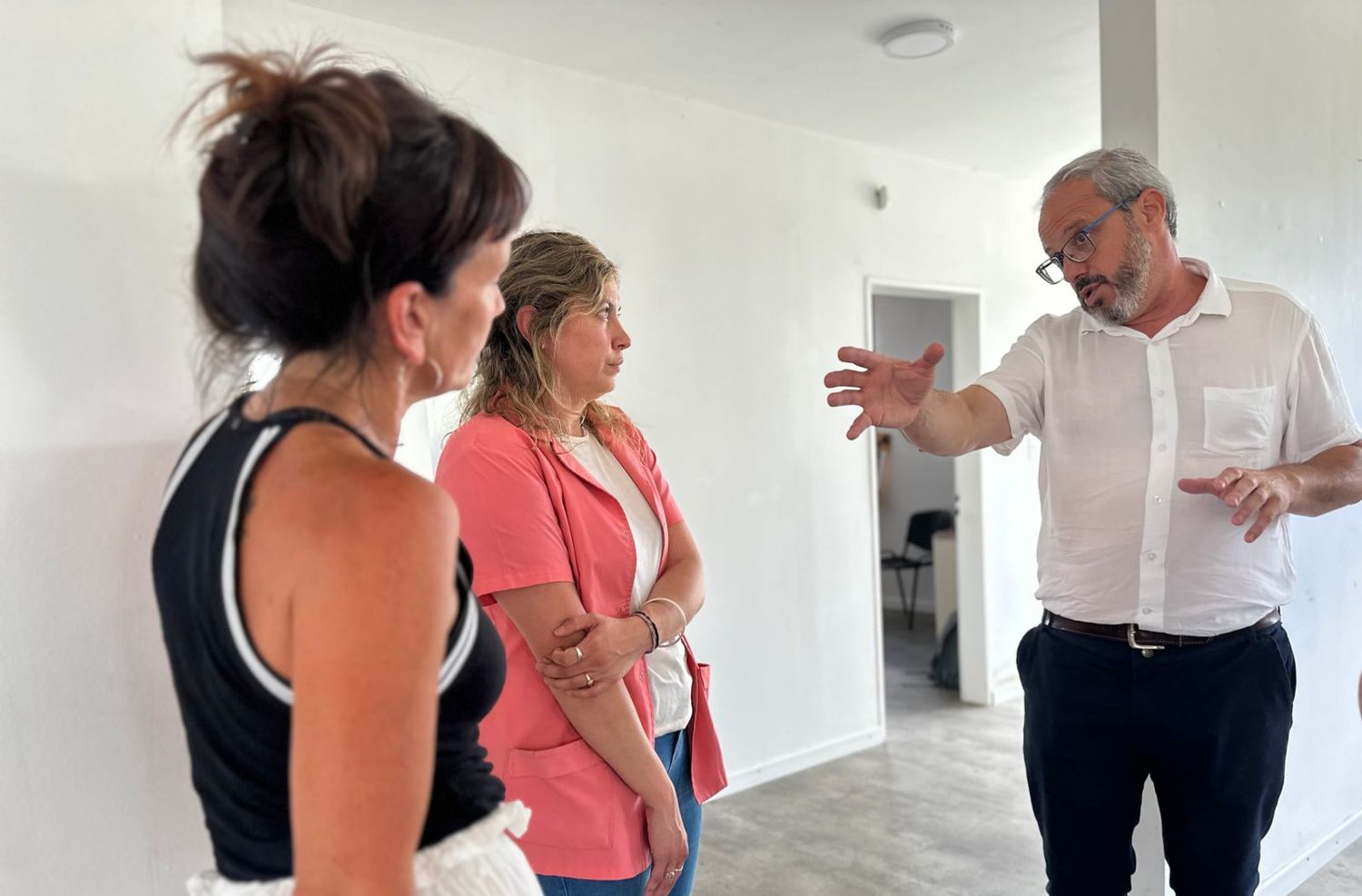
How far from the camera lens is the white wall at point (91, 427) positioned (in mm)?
979

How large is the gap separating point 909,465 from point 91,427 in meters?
7.05

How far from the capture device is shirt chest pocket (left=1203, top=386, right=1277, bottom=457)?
182 cm

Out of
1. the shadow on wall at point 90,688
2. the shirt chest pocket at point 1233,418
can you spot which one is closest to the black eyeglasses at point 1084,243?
the shirt chest pocket at point 1233,418

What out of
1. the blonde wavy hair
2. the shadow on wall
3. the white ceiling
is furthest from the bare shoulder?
the white ceiling

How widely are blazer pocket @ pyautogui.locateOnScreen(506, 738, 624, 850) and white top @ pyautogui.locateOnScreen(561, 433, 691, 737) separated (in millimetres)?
141

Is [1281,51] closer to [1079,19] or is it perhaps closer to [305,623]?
[1079,19]

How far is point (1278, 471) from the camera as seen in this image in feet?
5.57

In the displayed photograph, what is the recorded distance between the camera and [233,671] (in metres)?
0.70

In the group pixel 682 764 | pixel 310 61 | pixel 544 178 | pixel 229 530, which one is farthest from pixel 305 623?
pixel 544 178

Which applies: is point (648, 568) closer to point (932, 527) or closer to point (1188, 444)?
point (1188, 444)

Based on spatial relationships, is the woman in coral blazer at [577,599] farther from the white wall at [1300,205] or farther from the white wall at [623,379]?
the white wall at [1300,205]

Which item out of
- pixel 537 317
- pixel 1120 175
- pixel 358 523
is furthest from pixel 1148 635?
pixel 358 523

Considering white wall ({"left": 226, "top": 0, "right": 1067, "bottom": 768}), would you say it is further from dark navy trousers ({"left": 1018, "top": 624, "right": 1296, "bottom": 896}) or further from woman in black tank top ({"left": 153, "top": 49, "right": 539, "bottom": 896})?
woman in black tank top ({"left": 153, "top": 49, "right": 539, "bottom": 896})

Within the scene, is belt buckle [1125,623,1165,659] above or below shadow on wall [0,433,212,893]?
below
